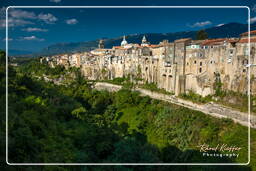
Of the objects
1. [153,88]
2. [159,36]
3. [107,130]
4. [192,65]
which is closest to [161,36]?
[159,36]

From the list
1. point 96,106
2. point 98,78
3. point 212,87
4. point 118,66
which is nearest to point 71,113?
point 96,106

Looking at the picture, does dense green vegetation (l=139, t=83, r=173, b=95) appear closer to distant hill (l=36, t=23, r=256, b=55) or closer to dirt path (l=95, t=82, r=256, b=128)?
dirt path (l=95, t=82, r=256, b=128)

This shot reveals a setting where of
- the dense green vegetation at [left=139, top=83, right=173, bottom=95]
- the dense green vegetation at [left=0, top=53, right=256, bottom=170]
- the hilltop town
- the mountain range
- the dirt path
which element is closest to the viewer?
the dense green vegetation at [left=0, top=53, right=256, bottom=170]

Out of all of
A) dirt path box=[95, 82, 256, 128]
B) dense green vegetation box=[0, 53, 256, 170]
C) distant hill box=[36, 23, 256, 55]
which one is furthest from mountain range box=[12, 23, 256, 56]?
dirt path box=[95, 82, 256, 128]

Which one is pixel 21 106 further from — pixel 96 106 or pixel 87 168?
pixel 96 106

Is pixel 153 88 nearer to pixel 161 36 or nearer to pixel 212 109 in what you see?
pixel 161 36

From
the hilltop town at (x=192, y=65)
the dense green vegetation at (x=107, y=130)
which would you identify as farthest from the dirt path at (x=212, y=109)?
the hilltop town at (x=192, y=65)

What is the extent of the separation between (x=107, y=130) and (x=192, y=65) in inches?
370

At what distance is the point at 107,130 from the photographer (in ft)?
24.8

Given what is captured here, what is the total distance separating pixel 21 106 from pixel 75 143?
1880mm

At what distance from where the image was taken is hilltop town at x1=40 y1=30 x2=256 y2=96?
11.5 meters

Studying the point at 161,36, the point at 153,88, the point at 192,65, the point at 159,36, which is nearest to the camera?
the point at 161,36

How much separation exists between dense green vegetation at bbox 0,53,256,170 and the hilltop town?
2.38 metres

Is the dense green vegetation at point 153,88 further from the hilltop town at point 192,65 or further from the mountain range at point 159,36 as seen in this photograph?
the mountain range at point 159,36
